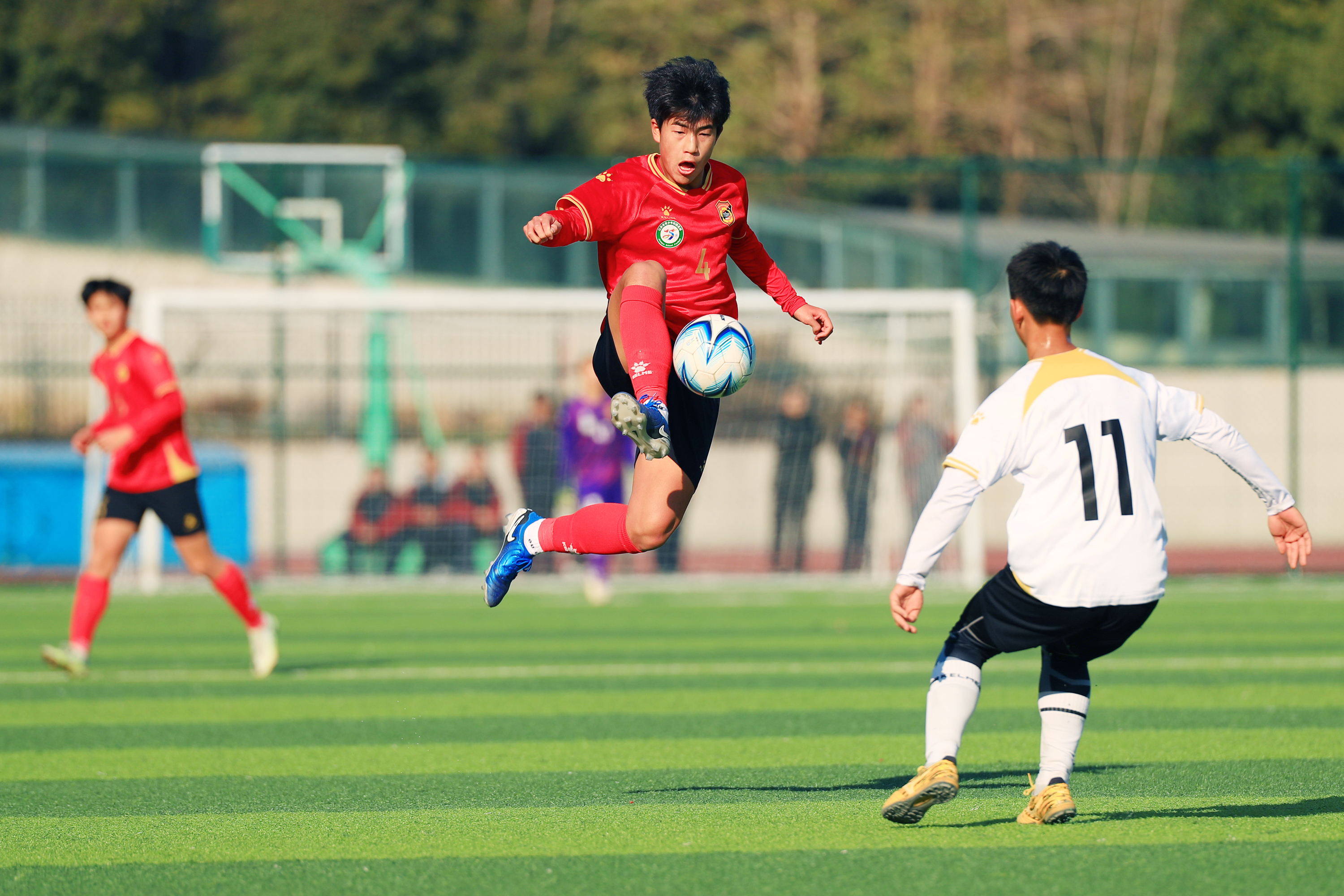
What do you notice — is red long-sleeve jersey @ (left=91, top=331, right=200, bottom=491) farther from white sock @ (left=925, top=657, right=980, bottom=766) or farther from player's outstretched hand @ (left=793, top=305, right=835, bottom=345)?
white sock @ (left=925, top=657, right=980, bottom=766)

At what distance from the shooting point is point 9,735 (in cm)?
731

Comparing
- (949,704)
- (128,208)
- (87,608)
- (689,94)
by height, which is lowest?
(87,608)

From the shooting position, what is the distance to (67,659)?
8734mm

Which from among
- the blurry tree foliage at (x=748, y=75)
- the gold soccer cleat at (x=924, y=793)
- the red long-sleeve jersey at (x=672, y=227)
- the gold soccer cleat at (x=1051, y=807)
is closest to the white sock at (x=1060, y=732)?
the gold soccer cleat at (x=1051, y=807)

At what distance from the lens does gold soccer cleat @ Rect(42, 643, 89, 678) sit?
864cm

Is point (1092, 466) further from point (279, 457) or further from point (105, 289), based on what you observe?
point (279, 457)

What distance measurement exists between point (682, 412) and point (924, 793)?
1670 millimetres

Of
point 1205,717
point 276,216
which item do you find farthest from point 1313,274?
point 1205,717

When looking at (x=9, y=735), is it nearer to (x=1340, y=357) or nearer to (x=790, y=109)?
(x=1340, y=357)

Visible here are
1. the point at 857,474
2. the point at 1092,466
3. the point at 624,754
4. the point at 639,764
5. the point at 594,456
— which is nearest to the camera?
the point at 1092,466

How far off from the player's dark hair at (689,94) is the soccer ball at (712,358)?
27.7 inches

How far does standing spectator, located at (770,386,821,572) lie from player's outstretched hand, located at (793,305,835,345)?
34.1ft

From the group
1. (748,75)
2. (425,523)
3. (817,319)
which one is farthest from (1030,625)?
(748,75)

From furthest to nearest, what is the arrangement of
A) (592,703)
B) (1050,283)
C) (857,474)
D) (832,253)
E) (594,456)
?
1. (832,253)
2. (857,474)
3. (594,456)
4. (592,703)
5. (1050,283)
